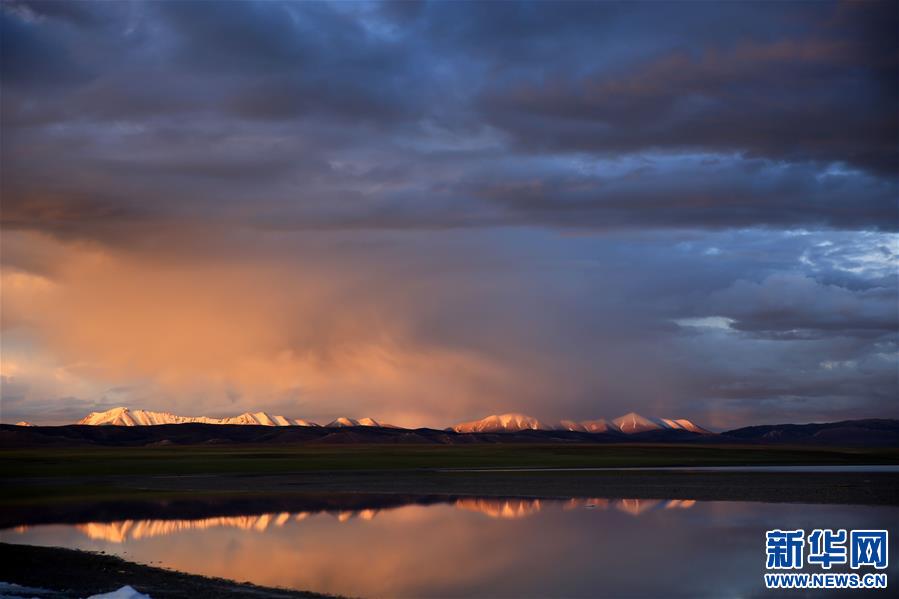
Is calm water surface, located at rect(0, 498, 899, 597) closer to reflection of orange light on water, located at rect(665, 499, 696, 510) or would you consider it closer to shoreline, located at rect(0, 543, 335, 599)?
reflection of orange light on water, located at rect(665, 499, 696, 510)

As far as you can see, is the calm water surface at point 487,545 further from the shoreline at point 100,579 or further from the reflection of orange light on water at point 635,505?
the shoreline at point 100,579

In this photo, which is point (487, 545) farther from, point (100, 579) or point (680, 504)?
point (680, 504)

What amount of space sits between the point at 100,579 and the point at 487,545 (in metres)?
11.7

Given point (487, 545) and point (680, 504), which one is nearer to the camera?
point (487, 545)

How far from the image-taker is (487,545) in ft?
92.0

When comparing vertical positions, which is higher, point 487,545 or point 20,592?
point 487,545

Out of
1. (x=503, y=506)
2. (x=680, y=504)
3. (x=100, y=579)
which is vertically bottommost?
(x=100, y=579)

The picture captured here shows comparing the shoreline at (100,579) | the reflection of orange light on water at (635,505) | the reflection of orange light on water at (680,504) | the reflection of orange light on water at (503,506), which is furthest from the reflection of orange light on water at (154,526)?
the reflection of orange light on water at (680,504)

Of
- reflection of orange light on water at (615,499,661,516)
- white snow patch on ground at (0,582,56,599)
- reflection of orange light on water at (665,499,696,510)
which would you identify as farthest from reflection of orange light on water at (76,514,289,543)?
reflection of orange light on water at (665,499,696,510)

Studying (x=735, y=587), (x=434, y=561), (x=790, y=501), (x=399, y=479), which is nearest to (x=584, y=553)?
(x=434, y=561)

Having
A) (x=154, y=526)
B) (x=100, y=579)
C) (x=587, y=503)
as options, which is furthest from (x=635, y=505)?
(x=100, y=579)

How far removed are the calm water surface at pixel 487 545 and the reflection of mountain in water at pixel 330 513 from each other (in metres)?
0.08

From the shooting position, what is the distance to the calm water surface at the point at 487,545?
2177 cm

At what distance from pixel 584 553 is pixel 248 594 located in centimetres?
1052
